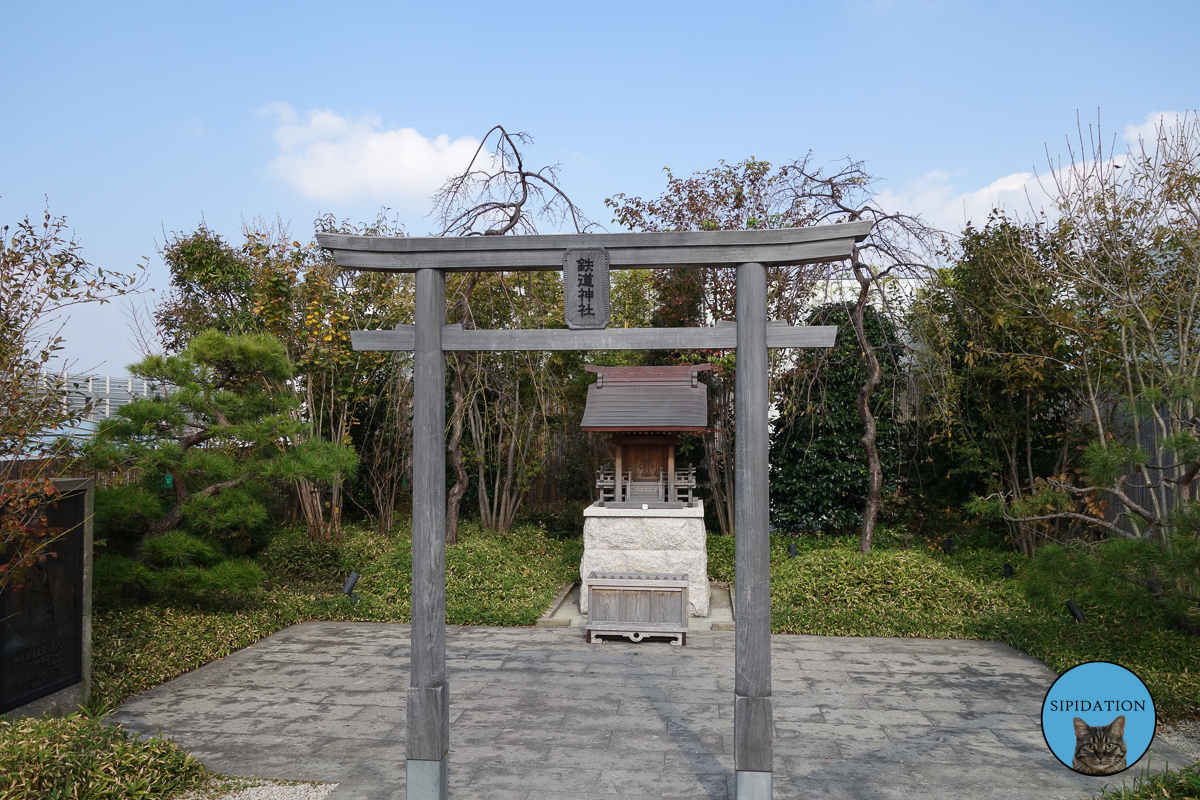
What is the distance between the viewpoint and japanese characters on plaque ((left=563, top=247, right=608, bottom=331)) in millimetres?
3963

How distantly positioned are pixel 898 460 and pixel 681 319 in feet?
11.7

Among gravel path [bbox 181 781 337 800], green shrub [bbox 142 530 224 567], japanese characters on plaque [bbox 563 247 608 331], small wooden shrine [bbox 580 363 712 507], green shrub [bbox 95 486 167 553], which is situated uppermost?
japanese characters on plaque [bbox 563 247 608 331]

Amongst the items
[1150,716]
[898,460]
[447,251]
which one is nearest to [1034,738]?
[1150,716]

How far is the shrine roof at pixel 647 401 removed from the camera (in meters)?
8.19

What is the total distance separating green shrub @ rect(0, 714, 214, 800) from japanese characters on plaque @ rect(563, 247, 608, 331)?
3.23 m

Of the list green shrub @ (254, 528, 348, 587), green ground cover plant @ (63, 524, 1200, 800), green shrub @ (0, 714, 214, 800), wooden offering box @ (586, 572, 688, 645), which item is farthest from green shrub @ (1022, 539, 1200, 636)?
green shrub @ (254, 528, 348, 587)

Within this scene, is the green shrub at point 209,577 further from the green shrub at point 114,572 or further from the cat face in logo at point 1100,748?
the cat face in logo at point 1100,748

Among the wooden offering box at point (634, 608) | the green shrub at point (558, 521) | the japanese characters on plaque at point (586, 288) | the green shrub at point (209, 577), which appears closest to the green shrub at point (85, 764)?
the green shrub at point (209, 577)

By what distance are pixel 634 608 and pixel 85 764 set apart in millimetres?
4542

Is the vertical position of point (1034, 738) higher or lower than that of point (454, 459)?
lower

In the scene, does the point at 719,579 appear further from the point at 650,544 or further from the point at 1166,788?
the point at 1166,788

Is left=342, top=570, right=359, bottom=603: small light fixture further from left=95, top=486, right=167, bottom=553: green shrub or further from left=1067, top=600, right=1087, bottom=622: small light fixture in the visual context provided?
left=1067, top=600, right=1087, bottom=622: small light fixture

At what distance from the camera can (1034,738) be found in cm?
489

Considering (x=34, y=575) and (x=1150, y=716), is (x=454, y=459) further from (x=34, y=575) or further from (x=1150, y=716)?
(x=1150, y=716)
